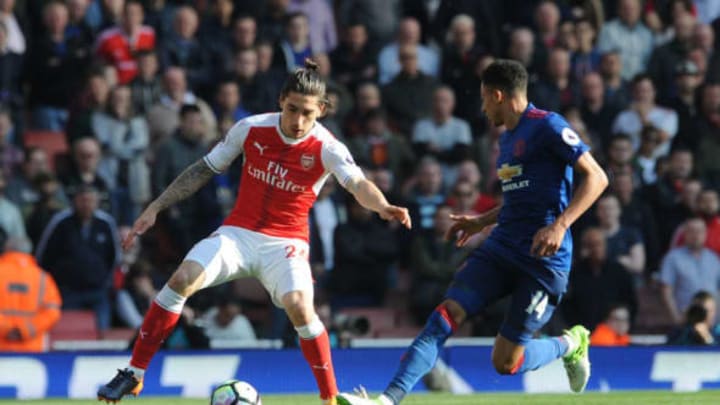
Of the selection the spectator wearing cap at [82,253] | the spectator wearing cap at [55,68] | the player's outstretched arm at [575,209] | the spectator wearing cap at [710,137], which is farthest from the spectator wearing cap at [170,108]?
the player's outstretched arm at [575,209]

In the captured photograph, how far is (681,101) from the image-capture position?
1792 centimetres

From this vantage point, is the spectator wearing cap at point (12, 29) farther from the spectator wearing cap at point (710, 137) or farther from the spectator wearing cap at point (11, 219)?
the spectator wearing cap at point (710, 137)

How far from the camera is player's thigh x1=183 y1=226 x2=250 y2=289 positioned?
9.49m

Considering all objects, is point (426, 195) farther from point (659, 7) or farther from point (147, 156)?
point (659, 7)

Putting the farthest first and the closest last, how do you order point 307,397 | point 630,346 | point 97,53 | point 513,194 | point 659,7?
1. point 659,7
2. point 97,53
3. point 630,346
4. point 307,397
5. point 513,194

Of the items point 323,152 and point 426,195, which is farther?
point 426,195

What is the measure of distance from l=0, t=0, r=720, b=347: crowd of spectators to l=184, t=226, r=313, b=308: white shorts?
4.63 metres

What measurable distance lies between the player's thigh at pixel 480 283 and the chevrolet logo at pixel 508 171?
0.47 metres

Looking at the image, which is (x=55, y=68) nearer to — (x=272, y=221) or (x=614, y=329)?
(x=614, y=329)

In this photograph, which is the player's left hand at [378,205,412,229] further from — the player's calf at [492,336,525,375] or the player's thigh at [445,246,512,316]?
the player's calf at [492,336,525,375]

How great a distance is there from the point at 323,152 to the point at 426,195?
6399 millimetres

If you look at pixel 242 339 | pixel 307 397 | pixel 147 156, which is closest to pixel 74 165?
pixel 147 156

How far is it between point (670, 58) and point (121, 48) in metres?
6.41

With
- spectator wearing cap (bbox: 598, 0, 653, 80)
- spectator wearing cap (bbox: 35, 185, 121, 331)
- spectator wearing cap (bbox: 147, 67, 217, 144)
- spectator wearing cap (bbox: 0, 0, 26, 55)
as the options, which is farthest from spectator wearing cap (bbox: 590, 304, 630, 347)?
spectator wearing cap (bbox: 0, 0, 26, 55)
